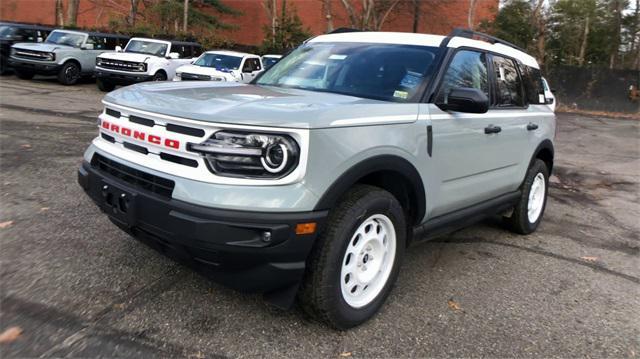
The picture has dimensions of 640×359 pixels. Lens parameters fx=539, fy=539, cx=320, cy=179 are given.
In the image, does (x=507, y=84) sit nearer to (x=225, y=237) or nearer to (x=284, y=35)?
(x=225, y=237)

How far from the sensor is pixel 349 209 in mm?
3096

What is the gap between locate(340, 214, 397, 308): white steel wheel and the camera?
128 inches

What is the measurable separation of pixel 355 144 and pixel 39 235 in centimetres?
284

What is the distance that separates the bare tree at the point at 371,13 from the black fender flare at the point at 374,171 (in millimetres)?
28185

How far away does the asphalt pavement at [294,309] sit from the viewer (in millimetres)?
3039

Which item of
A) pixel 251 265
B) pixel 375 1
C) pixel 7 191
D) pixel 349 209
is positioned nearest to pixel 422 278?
pixel 349 209

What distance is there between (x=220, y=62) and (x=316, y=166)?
1474cm

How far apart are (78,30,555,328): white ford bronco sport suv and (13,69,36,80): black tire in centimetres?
1618

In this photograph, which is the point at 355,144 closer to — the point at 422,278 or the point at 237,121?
the point at 237,121

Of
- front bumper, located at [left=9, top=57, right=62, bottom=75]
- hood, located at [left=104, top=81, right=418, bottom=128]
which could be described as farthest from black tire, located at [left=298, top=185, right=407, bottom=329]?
front bumper, located at [left=9, top=57, right=62, bottom=75]

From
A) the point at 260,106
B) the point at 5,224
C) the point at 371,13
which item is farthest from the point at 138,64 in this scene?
the point at 371,13

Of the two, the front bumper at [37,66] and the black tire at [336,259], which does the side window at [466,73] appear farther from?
the front bumper at [37,66]

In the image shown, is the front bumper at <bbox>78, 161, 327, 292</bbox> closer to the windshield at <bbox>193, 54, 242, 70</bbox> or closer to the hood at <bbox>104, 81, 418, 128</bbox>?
the hood at <bbox>104, 81, 418, 128</bbox>

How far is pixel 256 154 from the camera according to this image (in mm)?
2768
